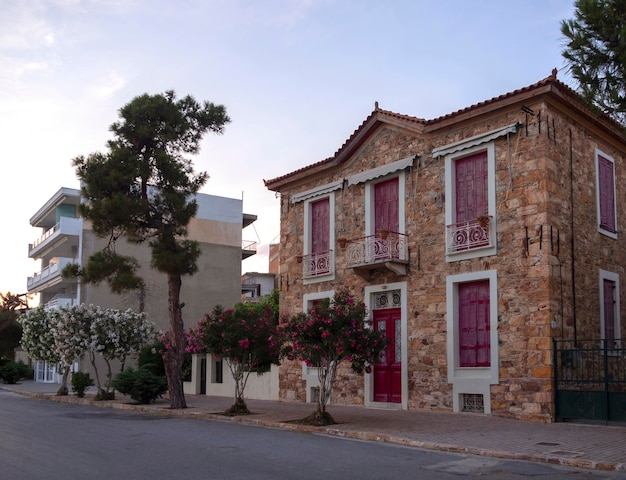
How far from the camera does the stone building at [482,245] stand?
1565cm

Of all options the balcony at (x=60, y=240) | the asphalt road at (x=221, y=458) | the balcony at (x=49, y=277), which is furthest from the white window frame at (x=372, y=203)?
the balcony at (x=49, y=277)

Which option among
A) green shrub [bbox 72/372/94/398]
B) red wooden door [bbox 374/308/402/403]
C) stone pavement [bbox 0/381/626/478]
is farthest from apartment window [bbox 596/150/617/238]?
green shrub [bbox 72/372/94/398]

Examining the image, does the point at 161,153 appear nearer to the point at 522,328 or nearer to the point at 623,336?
the point at 522,328

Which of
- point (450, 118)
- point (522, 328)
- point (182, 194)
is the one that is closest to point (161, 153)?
point (182, 194)

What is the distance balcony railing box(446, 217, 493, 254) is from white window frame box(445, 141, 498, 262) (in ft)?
0.29

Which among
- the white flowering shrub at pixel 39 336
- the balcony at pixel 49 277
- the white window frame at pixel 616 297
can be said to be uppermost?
the balcony at pixel 49 277

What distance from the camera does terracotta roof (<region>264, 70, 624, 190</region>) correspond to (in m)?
15.6

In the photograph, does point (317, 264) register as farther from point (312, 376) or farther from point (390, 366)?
point (390, 366)

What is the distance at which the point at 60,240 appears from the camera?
42.4 meters

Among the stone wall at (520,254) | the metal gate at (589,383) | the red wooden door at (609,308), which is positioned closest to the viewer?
the metal gate at (589,383)

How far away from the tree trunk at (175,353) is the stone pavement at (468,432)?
48 centimetres

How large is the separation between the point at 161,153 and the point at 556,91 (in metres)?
10.5

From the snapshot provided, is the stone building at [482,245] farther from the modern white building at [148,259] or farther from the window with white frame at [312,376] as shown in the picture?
the modern white building at [148,259]

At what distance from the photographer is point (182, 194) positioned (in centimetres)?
2011
